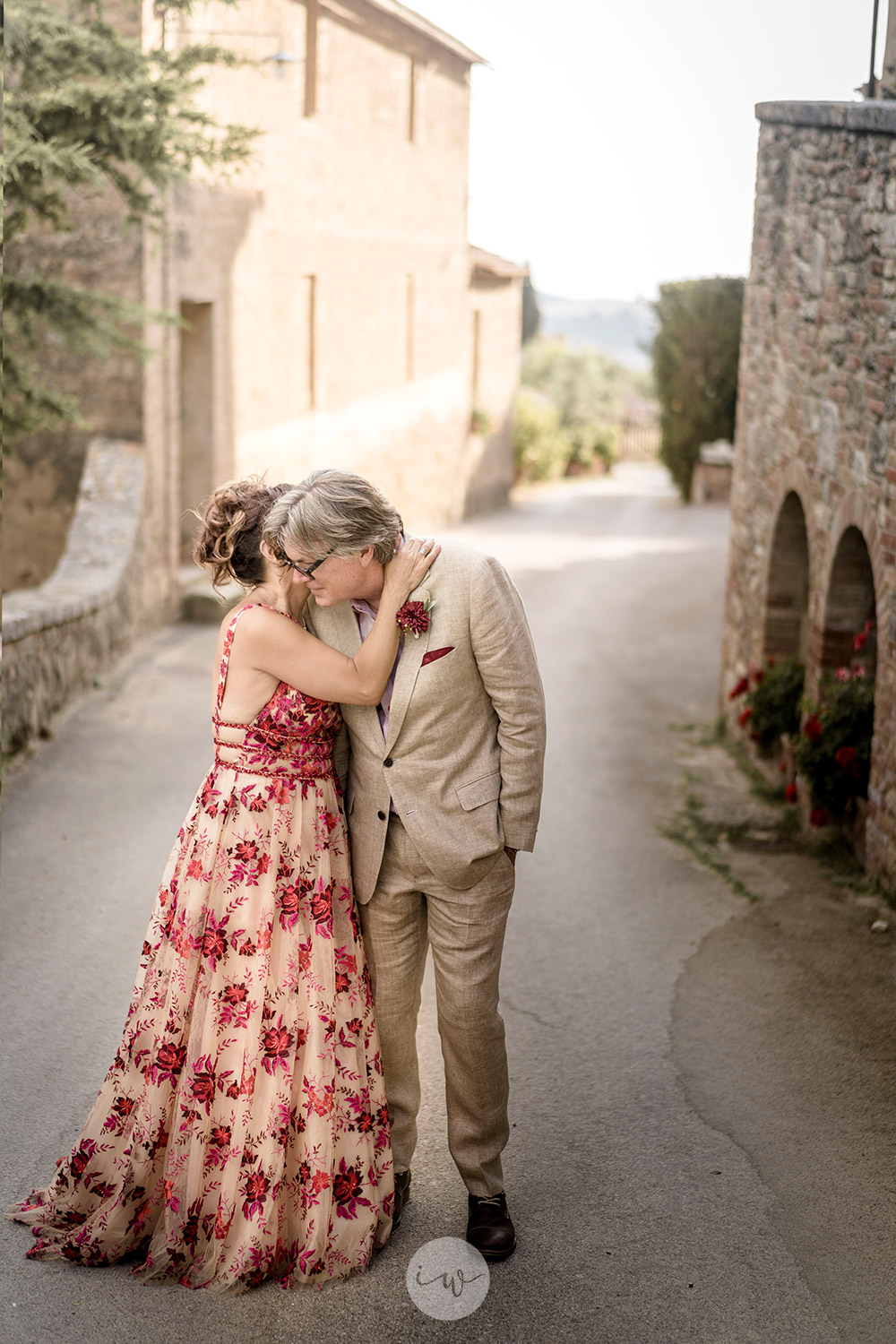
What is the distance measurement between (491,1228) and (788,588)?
→ 5.59 meters

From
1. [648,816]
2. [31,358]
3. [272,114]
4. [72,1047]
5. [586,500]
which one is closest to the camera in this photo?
[72,1047]

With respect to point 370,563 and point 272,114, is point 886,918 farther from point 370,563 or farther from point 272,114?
point 272,114

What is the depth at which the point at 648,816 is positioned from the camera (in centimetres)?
747

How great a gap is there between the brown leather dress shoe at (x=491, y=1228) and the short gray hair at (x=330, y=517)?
1.73 meters

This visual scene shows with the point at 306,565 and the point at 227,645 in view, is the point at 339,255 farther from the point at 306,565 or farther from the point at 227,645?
the point at 306,565

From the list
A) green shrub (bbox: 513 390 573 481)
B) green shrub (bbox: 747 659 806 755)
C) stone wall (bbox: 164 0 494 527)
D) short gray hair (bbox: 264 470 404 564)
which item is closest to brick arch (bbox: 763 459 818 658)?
green shrub (bbox: 747 659 806 755)

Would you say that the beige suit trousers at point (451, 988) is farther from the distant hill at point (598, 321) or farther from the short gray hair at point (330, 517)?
the distant hill at point (598, 321)

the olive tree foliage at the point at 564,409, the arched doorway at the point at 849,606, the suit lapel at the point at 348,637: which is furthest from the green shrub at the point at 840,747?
the olive tree foliage at the point at 564,409

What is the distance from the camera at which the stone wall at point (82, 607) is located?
7766mm

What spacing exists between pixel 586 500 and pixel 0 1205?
22761 millimetres

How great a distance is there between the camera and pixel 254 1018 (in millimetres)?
3152

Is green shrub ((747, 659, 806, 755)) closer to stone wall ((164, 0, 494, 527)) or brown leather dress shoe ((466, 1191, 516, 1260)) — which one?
brown leather dress shoe ((466, 1191, 516, 1260))

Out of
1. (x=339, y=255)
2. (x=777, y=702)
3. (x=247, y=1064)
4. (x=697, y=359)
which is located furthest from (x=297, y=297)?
(x=247, y=1064)

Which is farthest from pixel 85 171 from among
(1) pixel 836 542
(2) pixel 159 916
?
(2) pixel 159 916
